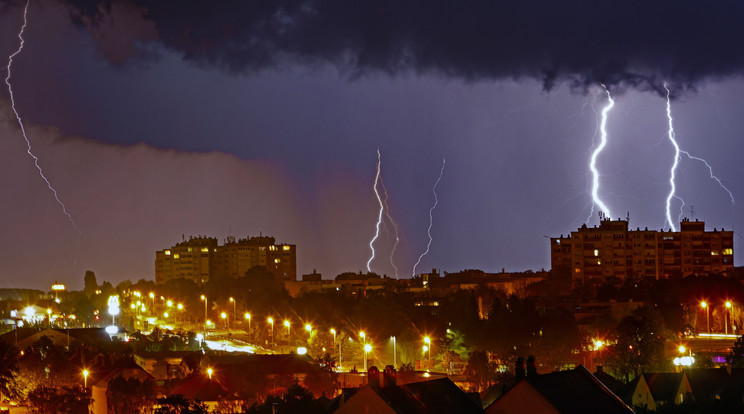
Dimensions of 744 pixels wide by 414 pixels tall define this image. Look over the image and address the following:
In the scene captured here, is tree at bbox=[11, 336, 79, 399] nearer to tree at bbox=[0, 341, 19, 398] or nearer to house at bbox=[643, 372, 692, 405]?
tree at bbox=[0, 341, 19, 398]

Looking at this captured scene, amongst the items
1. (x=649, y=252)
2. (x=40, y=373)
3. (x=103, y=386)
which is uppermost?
(x=649, y=252)

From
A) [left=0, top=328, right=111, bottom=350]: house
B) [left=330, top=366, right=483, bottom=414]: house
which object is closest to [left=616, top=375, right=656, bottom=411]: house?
[left=330, top=366, right=483, bottom=414]: house

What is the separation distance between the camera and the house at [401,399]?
19172 millimetres

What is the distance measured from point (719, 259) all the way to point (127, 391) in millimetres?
77369

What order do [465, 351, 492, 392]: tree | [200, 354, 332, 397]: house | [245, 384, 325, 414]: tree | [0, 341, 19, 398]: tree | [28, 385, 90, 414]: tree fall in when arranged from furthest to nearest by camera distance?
[465, 351, 492, 392]: tree, [0, 341, 19, 398]: tree, [200, 354, 332, 397]: house, [28, 385, 90, 414]: tree, [245, 384, 325, 414]: tree

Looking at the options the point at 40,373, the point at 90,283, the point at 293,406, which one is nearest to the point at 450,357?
the point at 40,373

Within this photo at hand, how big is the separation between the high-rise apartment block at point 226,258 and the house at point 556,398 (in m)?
128

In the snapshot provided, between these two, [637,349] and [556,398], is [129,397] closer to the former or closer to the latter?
[556,398]

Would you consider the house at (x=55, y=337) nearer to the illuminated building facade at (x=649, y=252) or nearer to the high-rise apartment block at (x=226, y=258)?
the illuminated building facade at (x=649, y=252)

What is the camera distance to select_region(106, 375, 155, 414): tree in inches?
1141

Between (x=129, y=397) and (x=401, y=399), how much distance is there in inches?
495

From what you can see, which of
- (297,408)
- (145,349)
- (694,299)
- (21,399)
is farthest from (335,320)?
(297,408)

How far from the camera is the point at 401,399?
64.2 ft

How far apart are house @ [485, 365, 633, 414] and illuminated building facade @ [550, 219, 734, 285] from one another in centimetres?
7494
